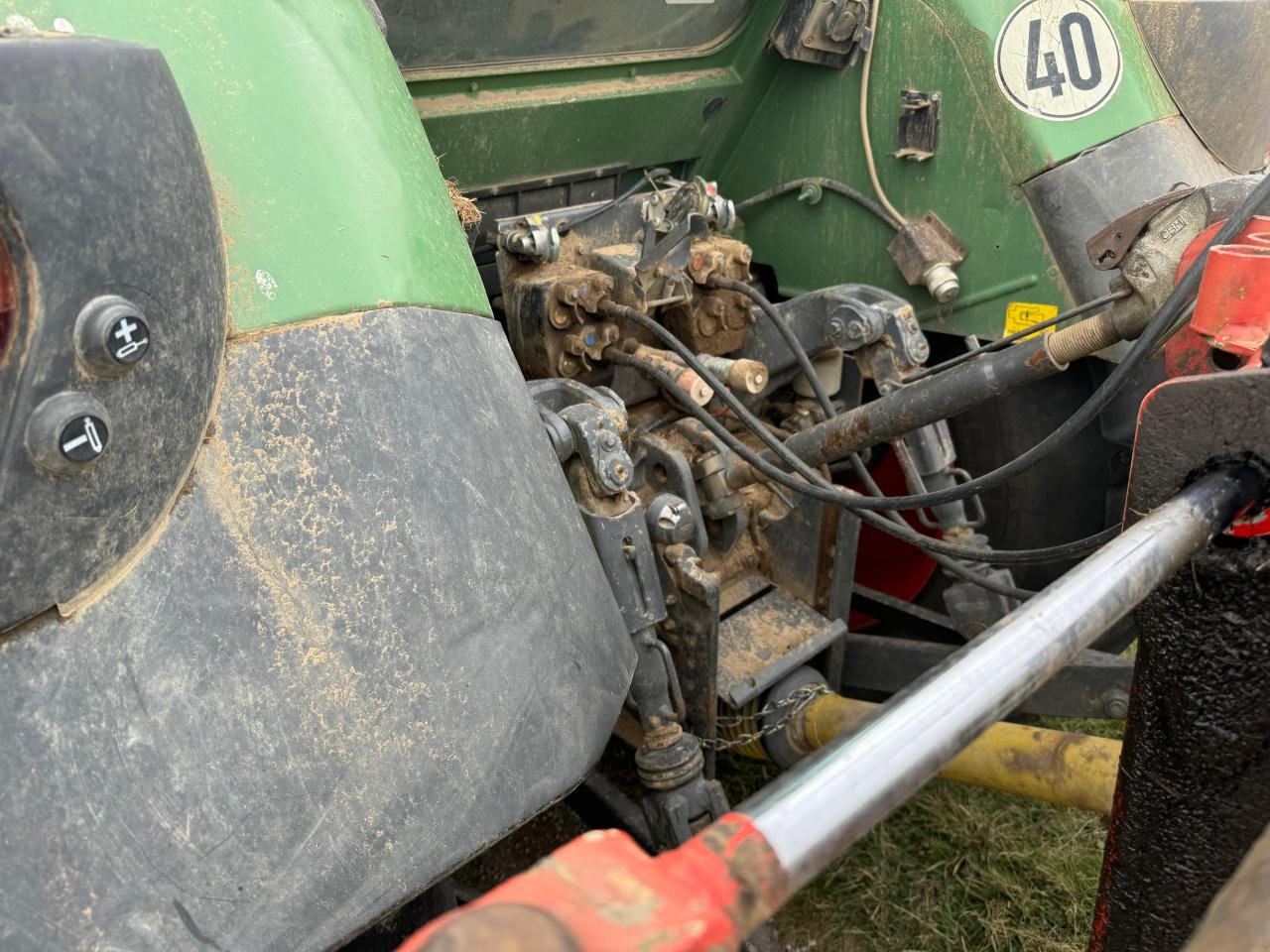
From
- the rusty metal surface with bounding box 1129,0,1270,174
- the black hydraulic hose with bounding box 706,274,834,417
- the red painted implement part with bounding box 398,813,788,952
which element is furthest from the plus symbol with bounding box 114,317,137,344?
the rusty metal surface with bounding box 1129,0,1270,174

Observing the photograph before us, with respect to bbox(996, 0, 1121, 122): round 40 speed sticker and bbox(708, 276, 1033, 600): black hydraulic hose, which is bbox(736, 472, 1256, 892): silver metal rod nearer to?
bbox(708, 276, 1033, 600): black hydraulic hose

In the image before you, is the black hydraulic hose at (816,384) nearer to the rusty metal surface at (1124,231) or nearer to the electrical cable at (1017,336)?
the electrical cable at (1017,336)

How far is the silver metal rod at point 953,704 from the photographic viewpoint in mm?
573

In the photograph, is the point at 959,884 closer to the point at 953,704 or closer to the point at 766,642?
the point at 766,642

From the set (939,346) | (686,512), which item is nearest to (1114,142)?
(939,346)

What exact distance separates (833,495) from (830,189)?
34.6 inches

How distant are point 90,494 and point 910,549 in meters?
2.01

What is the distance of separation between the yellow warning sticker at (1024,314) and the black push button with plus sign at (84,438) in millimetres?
1614

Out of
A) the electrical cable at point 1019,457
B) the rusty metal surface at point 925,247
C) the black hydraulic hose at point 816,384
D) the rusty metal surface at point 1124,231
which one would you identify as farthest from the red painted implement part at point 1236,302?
the rusty metal surface at point 925,247

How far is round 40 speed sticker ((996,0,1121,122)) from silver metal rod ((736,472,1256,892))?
1.26 metres

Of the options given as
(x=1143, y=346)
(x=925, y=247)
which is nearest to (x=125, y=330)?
(x=1143, y=346)

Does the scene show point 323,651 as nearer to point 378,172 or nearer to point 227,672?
point 227,672

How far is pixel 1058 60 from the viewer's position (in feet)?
6.15

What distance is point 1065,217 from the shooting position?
186 centimetres
